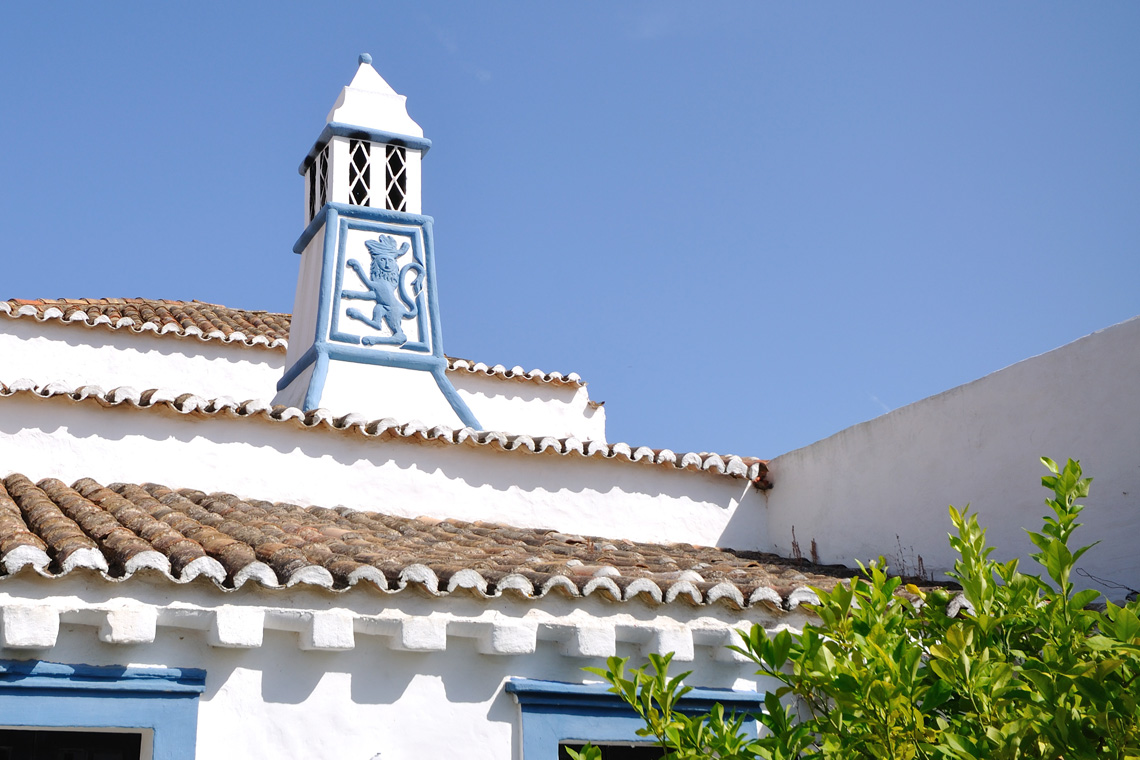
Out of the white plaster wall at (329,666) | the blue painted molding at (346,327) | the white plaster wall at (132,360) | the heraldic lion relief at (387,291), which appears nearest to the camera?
the white plaster wall at (329,666)

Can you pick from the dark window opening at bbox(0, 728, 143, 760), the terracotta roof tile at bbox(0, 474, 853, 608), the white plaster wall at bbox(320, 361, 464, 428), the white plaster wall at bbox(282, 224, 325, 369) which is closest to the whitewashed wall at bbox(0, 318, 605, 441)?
the white plaster wall at bbox(282, 224, 325, 369)

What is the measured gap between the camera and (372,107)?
10781mm

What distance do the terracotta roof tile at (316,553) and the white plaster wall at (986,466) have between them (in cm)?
92

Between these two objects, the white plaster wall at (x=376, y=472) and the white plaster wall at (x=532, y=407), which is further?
the white plaster wall at (x=532, y=407)

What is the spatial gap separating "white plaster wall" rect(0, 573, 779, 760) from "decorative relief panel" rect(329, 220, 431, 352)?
491 centimetres

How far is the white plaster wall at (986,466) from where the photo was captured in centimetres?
666

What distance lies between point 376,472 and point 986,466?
13.4 feet

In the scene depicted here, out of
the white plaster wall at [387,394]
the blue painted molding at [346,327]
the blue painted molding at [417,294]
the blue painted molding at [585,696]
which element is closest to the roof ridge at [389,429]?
the white plaster wall at [387,394]

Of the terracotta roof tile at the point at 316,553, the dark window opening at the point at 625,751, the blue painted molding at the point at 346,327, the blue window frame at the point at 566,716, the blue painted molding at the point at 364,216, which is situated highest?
the blue painted molding at the point at 364,216

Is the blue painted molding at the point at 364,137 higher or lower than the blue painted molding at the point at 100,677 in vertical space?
higher

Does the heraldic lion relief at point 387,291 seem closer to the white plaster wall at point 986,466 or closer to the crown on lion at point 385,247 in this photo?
the crown on lion at point 385,247

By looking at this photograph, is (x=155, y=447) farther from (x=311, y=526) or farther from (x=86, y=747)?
(x=86, y=747)

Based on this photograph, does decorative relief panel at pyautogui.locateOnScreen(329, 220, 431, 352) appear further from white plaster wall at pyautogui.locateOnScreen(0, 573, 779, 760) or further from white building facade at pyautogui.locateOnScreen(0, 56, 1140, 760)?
white plaster wall at pyautogui.locateOnScreen(0, 573, 779, 760)

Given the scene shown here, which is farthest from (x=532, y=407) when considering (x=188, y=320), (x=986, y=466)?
(x=986, y=466)
